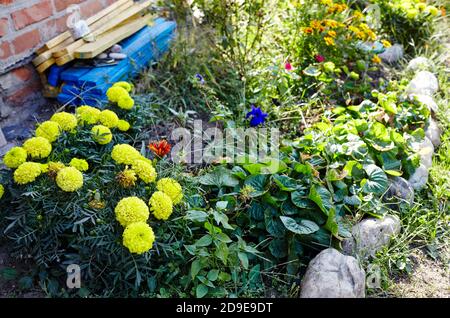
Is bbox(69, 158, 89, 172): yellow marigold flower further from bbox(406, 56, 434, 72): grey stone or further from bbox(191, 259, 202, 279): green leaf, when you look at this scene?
bbox(406, 56, 434, 72): grey stone

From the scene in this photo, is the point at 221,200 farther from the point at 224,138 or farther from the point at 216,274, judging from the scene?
the point at 224,138

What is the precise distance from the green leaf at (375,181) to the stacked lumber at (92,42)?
168 centimetres

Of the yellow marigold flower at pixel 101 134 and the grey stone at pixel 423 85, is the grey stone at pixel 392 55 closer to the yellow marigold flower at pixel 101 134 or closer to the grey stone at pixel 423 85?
the grey stone at pixel 423 85

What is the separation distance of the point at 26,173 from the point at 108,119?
1.62 feet

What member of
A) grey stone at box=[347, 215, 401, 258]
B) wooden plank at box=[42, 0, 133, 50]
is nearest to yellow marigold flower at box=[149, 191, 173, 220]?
grey stone at box=[347, 215, 401, 258]

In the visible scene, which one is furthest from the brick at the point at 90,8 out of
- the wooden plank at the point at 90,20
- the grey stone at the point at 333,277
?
the grey stone at the point at 333,277

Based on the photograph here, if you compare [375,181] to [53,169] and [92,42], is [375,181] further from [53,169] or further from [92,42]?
[92,42]

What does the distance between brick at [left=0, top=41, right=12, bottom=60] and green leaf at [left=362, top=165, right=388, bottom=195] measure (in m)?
2.08

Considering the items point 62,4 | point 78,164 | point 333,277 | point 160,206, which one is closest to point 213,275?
point 160,206

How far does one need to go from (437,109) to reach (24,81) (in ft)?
8.91

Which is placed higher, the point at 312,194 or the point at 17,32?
the point at 17,32

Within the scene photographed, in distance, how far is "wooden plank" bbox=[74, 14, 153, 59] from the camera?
267 centimetres
